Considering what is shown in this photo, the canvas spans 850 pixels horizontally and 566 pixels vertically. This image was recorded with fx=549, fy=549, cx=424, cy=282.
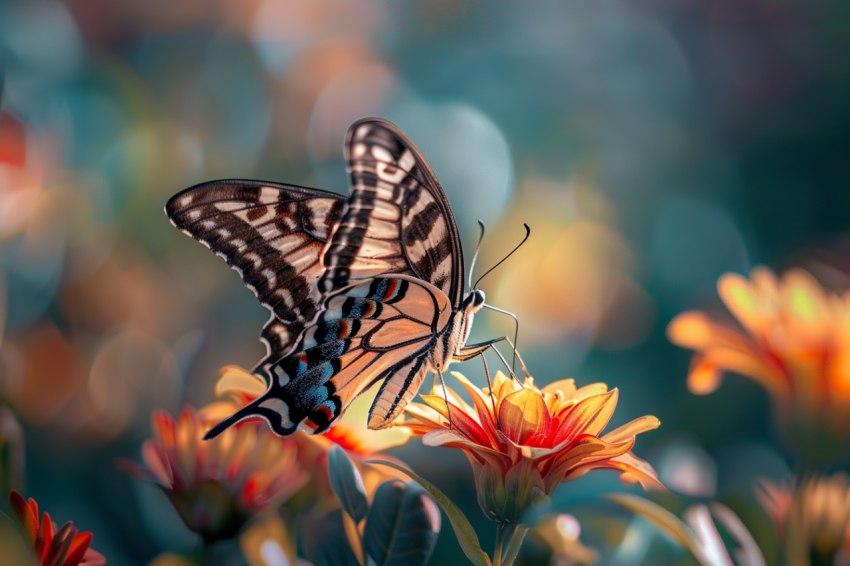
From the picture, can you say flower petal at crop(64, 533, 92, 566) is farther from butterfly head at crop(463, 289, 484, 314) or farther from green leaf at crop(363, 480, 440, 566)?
butterfly head at crop(463, 289, 484, 314)

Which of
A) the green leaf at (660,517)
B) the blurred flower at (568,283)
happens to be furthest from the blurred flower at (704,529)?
the blurred flower at (568,283)

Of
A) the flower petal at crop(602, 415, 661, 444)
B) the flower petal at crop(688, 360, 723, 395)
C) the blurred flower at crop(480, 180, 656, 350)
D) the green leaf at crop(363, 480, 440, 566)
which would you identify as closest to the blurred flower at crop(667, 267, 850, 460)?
Answer: the flower petal at crop(688, 360, 723, 395)

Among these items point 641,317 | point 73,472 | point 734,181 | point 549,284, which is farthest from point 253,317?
point 734,181

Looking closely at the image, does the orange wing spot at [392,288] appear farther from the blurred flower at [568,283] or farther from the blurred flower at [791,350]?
the blurred flower at [568,283]

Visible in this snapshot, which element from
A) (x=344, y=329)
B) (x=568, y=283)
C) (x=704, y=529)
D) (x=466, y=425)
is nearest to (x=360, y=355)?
(x=344, y=329)

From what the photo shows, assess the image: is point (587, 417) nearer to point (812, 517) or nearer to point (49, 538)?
point (812, 517)
